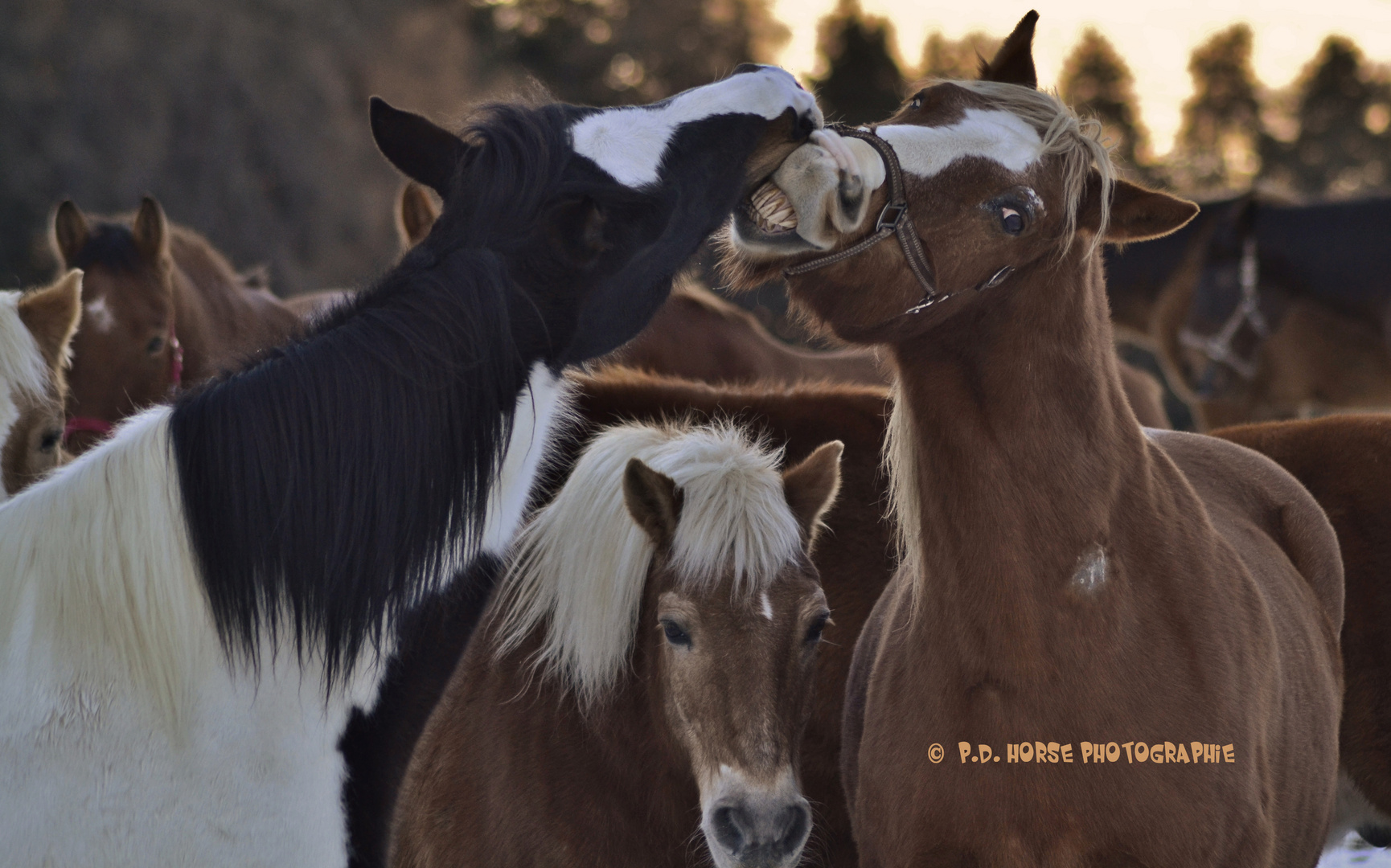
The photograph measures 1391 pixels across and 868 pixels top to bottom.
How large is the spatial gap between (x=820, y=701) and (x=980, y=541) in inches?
43.0

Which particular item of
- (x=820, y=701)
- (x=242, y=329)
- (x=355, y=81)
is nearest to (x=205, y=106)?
(x=355, y=81)

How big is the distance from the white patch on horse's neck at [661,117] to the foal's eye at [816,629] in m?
1.11

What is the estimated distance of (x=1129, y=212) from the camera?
2270mm

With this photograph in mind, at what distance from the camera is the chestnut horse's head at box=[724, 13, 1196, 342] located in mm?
2104

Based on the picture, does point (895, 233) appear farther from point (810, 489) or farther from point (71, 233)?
point (71, 233)

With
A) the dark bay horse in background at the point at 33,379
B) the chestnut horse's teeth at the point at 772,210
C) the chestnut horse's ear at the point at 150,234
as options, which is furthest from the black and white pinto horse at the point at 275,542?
the chestnut horse's ear at the point at 150,234

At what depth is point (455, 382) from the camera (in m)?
1.78

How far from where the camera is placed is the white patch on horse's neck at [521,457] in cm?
188

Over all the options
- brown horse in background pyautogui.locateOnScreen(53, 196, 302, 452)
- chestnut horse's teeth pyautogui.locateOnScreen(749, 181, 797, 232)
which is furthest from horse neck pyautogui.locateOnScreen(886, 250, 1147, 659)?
brown horse in background pyautogui.locateOnScreen(53, 196, 302, 452)

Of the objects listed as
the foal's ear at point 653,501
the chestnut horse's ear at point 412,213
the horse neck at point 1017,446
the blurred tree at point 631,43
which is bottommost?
the blurred tree at point 631,43

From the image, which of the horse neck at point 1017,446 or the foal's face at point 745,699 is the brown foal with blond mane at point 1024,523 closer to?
the horse neck at point 1017,446

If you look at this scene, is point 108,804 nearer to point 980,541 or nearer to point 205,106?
point 980,541

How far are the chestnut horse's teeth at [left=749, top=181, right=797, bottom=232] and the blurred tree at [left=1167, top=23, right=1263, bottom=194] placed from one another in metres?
28.7

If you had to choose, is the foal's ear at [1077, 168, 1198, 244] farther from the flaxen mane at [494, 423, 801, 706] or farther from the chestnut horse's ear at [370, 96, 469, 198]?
the chestnut horse's ear at [370, 96, 469, 198]
